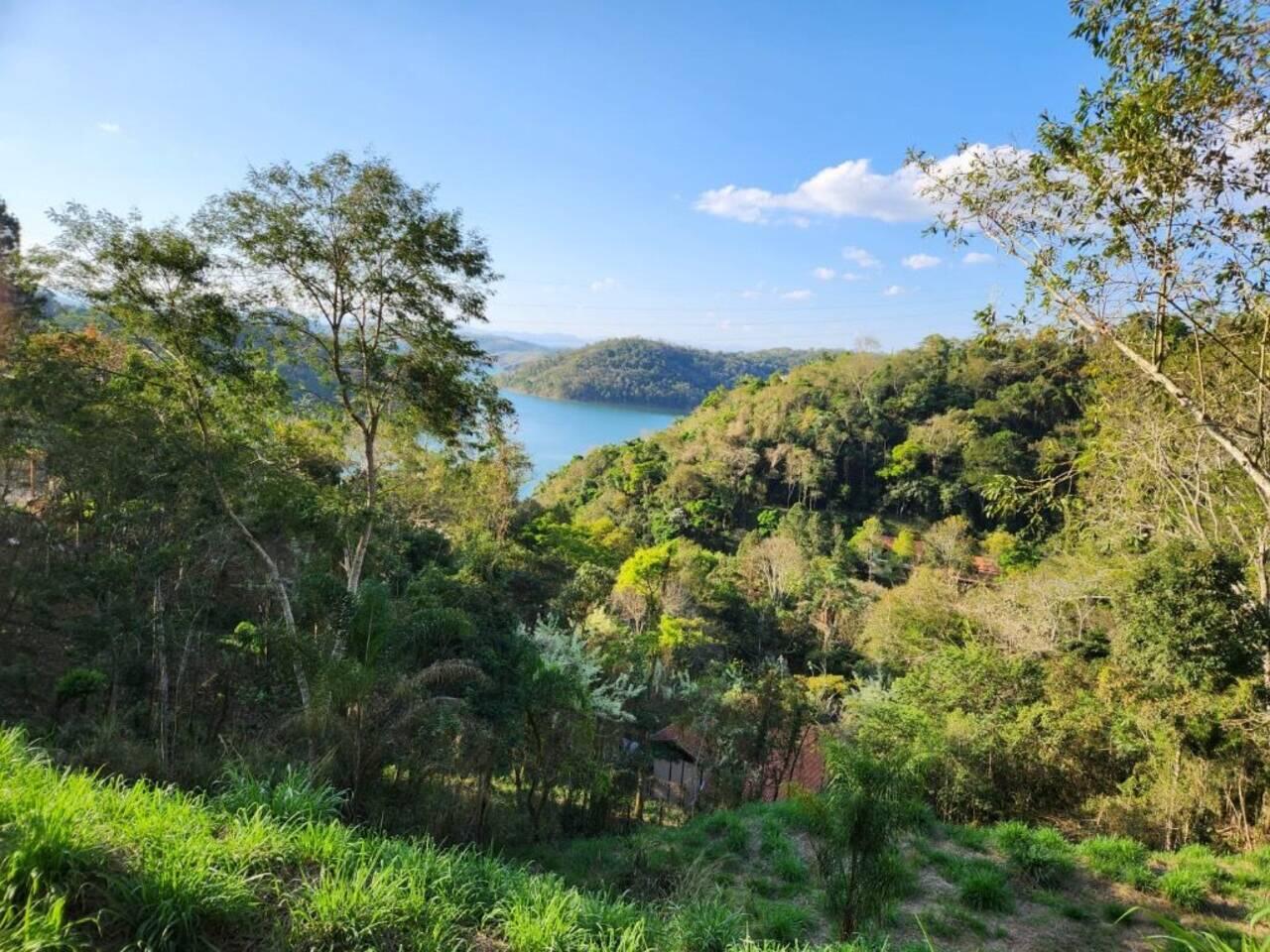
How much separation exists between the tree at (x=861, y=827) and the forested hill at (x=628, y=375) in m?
90.0

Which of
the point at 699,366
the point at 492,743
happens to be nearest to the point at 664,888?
the point at 492,743

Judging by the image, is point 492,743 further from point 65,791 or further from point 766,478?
point 766,478

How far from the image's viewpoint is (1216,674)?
616 cm

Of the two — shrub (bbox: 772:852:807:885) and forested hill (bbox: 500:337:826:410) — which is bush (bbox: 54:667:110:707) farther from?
forested hill (bbox: 500:337:826:410)

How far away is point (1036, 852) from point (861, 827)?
2.84m

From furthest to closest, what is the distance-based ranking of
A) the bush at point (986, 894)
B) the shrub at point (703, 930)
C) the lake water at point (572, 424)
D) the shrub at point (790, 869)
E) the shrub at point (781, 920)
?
the lake water at point (572, 424)
the shrub at point (790, 869)
the bush at point (986, 894)
the shrub at point (781, 920)
the shrub at point (703, 930)

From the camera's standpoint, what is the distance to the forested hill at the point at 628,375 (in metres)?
95.8

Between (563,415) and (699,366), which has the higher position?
(699,366)

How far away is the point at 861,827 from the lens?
3.88 meters

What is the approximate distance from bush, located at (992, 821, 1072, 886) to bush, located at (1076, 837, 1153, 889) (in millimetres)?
155

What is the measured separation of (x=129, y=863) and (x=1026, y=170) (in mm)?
5100

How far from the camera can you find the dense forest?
2.14 metres

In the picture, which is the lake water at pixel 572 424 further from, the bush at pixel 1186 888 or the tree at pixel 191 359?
the bush at pixel 1186 888

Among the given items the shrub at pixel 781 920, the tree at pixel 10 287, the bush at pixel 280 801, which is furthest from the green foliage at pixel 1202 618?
the tree at pixel 10 287
